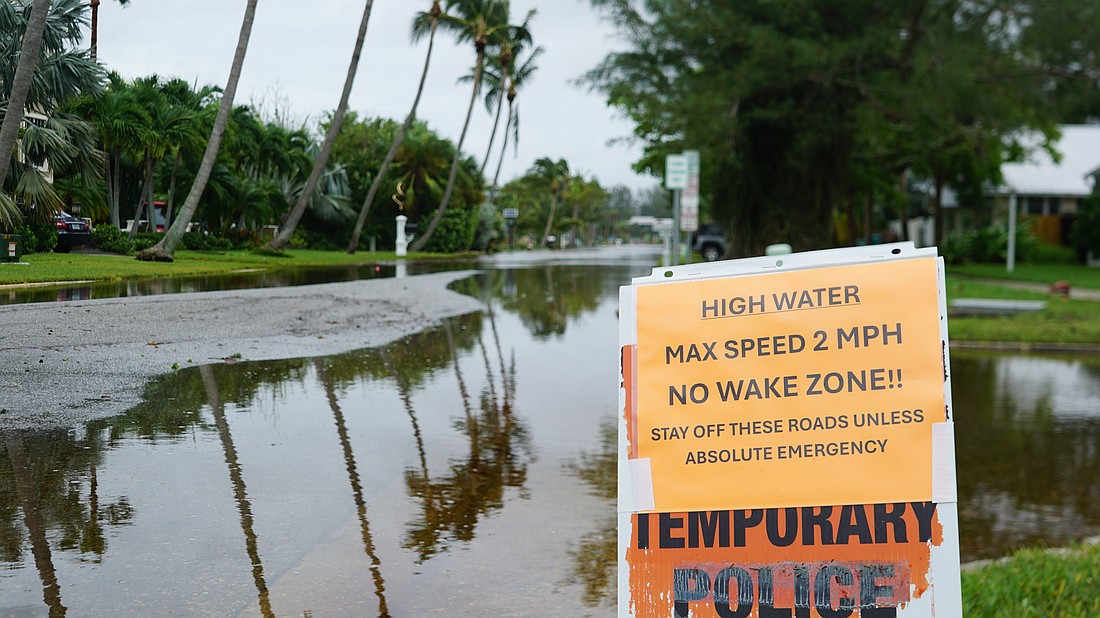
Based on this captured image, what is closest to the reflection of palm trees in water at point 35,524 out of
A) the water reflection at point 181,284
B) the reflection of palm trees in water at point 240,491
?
the reflection of palm trees in water at point 240,491

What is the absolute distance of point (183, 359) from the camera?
370 inches

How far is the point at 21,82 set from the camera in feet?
17.5

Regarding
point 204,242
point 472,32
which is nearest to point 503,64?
point 472,32

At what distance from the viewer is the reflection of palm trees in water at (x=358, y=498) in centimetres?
415

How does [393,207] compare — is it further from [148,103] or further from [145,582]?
[145,582]

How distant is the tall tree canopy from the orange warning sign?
Answer: 17963 millimetres

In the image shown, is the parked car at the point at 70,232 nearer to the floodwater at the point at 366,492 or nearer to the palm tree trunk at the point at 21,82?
the palm tree trunk at the point at 21,82

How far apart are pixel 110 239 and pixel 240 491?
2.17m

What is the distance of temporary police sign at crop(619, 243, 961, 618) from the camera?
99.2 inches

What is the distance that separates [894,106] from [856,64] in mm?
1180

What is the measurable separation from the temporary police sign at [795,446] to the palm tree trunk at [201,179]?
5327mm

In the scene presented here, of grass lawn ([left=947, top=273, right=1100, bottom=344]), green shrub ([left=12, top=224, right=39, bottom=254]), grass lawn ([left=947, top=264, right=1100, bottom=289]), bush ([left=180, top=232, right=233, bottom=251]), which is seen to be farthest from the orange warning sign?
grass lawn ([left=947, top=264, right=1100, bottom=289])

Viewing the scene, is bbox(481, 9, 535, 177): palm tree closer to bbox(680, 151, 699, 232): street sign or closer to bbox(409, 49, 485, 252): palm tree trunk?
bbox(409, 49, 485, 252): palm tree trunk

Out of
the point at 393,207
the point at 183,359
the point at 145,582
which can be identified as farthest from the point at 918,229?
the point at 145,582
